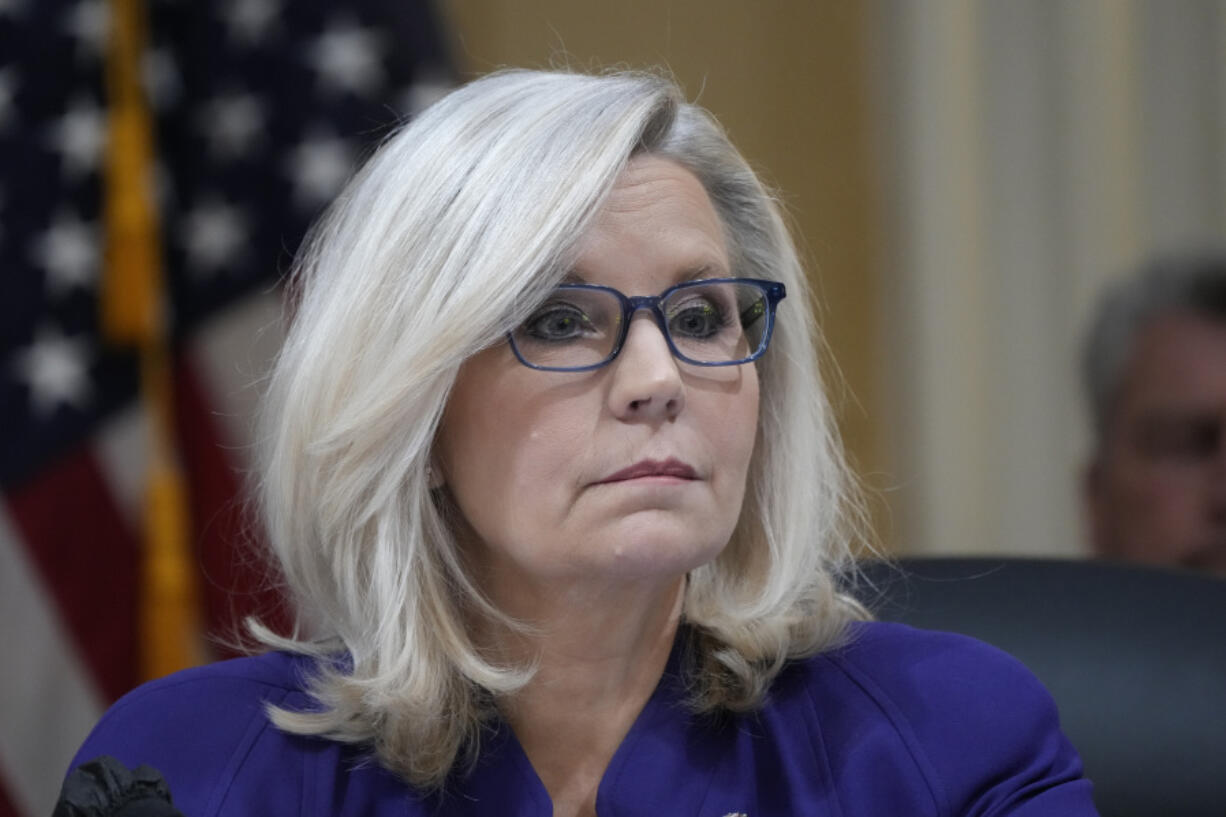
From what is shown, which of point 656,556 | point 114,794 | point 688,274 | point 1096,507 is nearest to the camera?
point 114,794

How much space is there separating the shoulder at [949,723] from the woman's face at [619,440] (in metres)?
0.25

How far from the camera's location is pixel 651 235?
1.47 m

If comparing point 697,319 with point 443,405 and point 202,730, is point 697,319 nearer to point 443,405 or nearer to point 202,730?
point 443,405

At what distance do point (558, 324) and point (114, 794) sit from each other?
615 millimetres

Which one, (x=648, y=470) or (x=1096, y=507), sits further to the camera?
→ (x=1096, y=507)

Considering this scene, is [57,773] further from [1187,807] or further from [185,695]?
[1187,807]

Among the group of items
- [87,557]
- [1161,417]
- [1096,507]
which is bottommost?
[1096,507]

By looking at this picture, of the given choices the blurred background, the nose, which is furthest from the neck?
the blurred background

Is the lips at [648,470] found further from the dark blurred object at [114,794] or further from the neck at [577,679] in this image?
the dark blurred object at [114,794]

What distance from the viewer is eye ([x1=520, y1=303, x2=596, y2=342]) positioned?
4.68ft

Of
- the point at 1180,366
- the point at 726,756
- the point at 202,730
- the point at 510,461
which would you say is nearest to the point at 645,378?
the point at 510,461

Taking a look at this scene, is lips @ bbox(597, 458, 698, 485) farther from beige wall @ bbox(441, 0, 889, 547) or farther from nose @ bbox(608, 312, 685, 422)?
beige wall @ bbox(441, 0, 889, 547)

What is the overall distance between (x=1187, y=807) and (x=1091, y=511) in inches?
57.3

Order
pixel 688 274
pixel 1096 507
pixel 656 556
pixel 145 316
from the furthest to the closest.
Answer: pixel 1096 507
pixel 145 316
pixel 688 274
pixel 656 556
